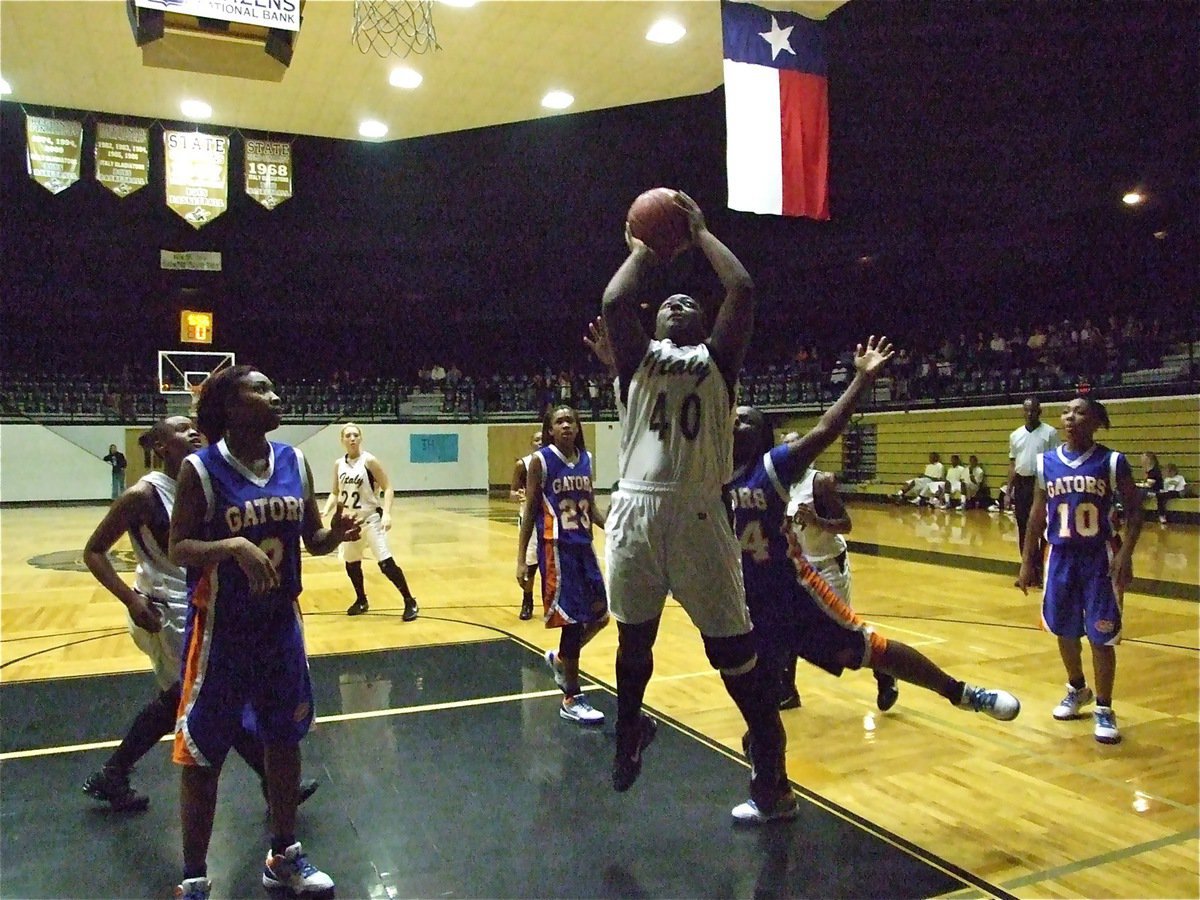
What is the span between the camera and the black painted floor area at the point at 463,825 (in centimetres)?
290

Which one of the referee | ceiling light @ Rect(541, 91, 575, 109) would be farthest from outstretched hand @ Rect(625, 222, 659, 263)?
ceiling light @ Rect(541, 91, 575, 109)

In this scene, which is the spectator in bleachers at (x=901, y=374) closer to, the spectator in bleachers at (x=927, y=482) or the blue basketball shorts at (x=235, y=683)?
the spectator in bleachers at (x=927, y=482)

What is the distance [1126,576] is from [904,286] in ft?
65.2

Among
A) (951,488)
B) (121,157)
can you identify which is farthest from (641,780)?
(951,488)

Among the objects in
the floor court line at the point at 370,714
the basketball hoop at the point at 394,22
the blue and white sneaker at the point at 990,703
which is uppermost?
the basketball hoop at the point at 394,22

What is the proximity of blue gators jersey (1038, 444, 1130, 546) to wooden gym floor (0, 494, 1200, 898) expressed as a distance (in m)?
1.00

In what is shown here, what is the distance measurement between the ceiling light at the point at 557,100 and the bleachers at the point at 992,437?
11.5 m

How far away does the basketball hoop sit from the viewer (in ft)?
31.1

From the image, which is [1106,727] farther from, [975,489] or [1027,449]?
[975,489]

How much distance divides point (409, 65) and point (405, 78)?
0.34 m

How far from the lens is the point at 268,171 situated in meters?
13.8

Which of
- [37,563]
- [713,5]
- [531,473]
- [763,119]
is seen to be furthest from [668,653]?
[37,563]

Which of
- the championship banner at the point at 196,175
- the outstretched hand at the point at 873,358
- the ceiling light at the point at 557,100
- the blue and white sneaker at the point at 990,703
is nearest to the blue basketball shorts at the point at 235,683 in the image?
the outstretched hand at the point at 873,358

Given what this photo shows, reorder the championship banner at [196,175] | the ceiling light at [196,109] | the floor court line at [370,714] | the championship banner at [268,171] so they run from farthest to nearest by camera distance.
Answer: the ceiling light at [196,109]
the championship banner at [268,171]
the championship banner at [196,175]
the floor court line at [370,714]
